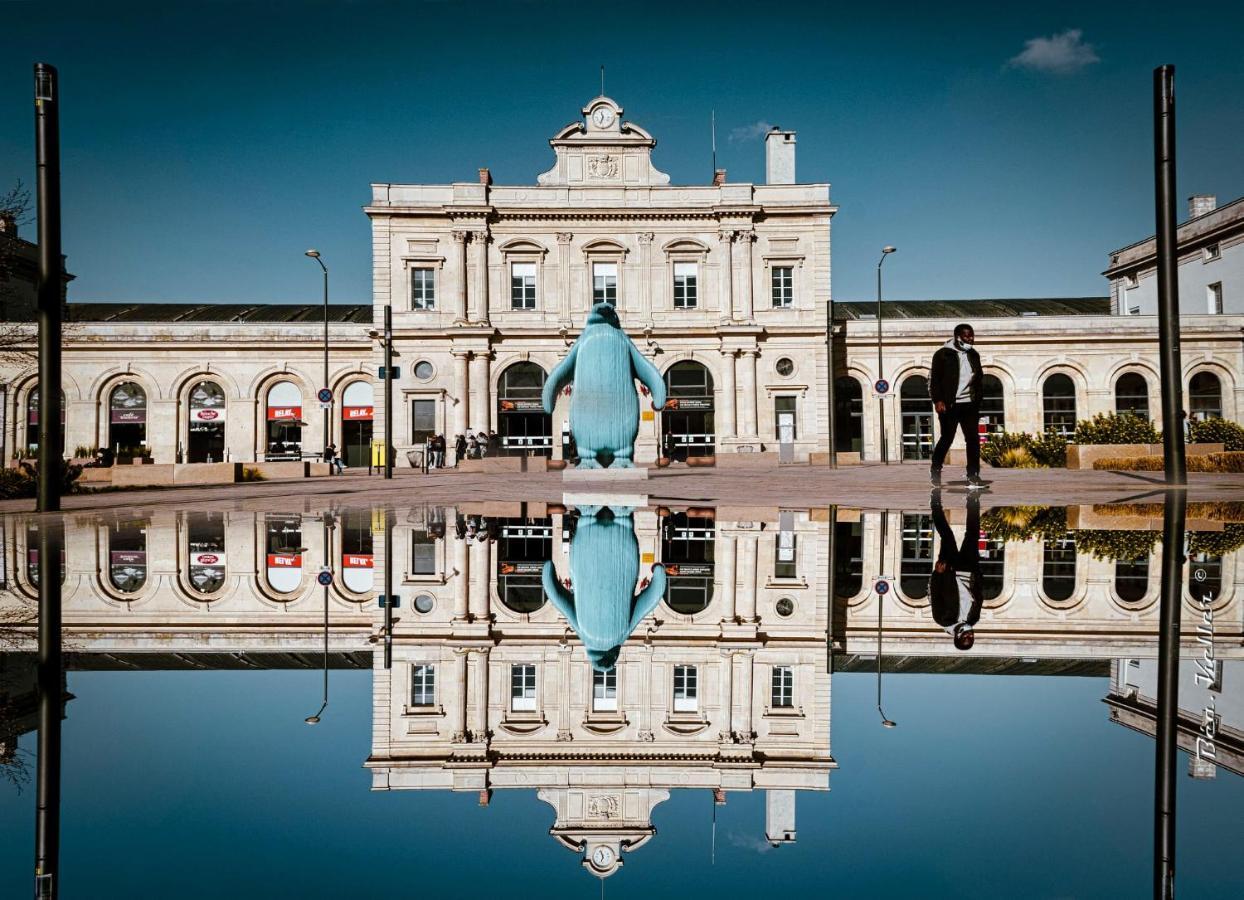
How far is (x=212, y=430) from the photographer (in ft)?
141

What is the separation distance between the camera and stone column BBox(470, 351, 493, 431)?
39312 mm

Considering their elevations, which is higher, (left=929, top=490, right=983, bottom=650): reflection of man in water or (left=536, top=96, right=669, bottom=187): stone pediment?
(left=536, top=96, right=669, bottom=187): stone pediment

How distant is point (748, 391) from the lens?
3950 centimetres

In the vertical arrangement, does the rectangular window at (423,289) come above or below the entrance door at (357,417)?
above

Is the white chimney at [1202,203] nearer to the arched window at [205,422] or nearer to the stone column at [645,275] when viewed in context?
the stone column at [645,275]

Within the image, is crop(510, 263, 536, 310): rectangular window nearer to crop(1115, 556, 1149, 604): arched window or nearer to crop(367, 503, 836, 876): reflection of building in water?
crop(1115, 556, 1149, 604): arched window

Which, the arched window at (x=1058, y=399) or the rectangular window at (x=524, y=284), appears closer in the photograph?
the rectangular window at (x=524, y=284)

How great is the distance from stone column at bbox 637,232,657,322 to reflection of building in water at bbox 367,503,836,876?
35.6 meters

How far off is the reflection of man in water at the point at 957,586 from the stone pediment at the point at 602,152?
34.4 metres

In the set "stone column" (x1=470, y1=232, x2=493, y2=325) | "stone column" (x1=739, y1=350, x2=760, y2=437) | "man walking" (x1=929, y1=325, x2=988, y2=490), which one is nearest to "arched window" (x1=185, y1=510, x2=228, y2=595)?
"man walking" (x1=929, y1=325, x2=988, y2=490)

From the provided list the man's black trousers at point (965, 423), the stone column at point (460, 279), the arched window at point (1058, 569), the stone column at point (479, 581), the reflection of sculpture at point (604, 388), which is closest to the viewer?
the stone column at point (479, 581)

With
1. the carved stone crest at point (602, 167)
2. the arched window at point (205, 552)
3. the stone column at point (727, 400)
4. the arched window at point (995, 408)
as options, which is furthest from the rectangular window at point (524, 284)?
the arched window at point (205, 552)

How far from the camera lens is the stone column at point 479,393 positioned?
129 ft

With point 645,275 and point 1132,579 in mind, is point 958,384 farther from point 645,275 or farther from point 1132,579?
point 645,275
